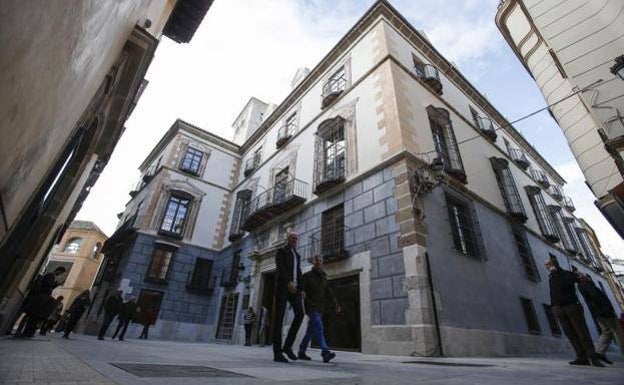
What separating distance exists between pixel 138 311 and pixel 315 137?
37.1ft

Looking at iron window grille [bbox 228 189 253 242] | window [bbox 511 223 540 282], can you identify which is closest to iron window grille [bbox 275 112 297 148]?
iron window grille [bbox 228 189 253 242]

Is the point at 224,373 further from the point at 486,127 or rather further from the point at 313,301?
the point at 486,127

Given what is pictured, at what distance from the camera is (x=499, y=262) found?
9.23 meters

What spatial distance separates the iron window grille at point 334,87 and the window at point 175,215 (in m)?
10.3

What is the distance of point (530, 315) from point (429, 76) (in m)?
9.50

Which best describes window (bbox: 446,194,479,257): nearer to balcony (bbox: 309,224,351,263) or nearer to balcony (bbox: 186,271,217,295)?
balcony (bbox: 309,224,351,263)

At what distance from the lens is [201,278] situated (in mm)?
15781

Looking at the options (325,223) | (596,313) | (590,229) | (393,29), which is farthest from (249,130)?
(590,229)

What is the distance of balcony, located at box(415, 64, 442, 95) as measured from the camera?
11.6 metres

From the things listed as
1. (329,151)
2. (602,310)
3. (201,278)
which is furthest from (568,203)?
(201,278)

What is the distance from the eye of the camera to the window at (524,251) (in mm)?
10792

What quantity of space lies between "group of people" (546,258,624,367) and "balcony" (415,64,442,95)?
29.0 feet

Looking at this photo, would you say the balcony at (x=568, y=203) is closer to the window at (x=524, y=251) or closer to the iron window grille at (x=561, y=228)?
the iron window grille at (x=561, y=228)

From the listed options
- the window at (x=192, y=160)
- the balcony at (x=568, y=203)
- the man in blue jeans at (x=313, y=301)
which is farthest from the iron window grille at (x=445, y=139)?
the balcony at (x=568, y=203)
